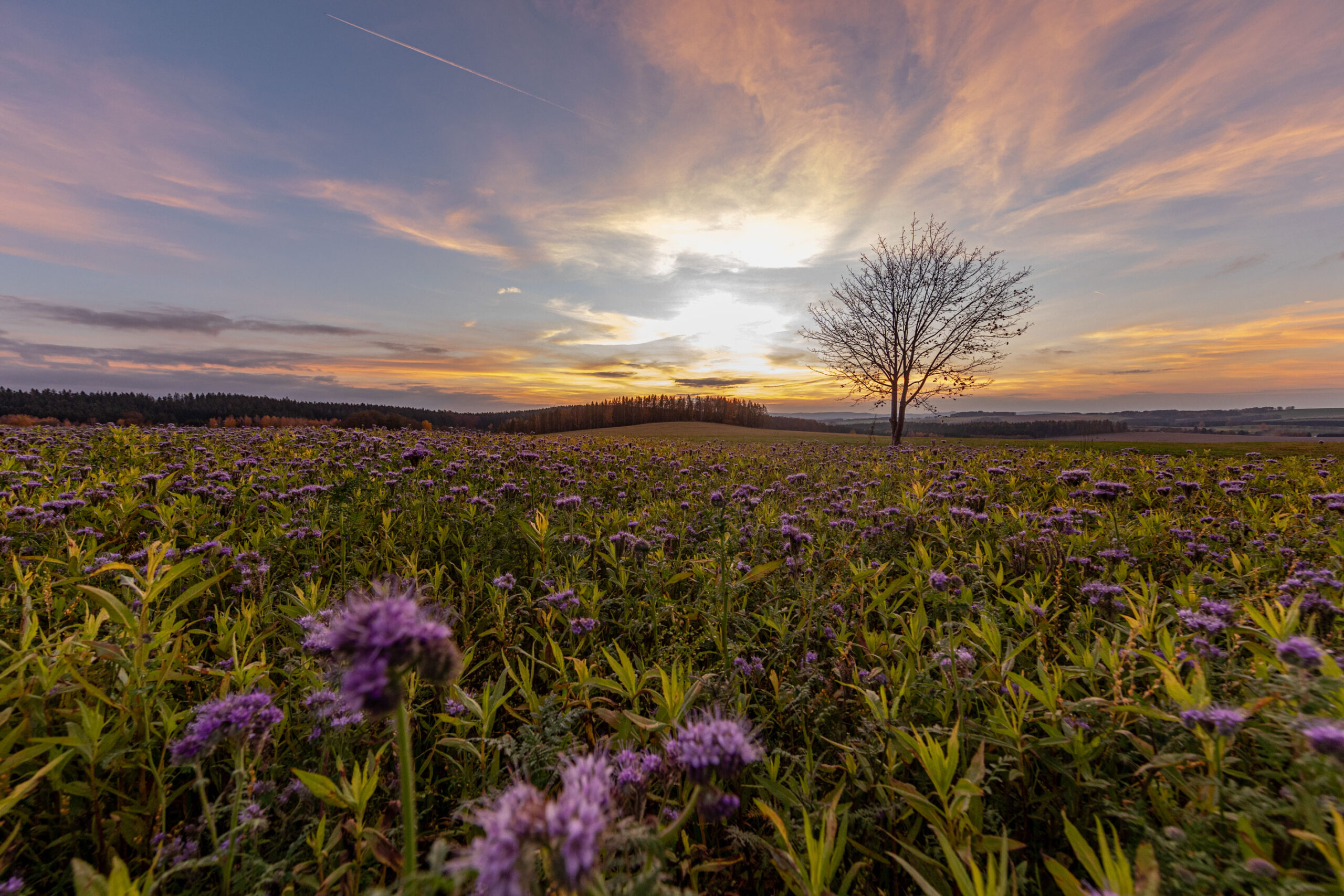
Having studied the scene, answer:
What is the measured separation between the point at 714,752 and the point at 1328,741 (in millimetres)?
1846

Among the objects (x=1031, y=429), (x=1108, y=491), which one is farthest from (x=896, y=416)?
(x=1108, y=491)

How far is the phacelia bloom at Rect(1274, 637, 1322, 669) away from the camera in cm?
189

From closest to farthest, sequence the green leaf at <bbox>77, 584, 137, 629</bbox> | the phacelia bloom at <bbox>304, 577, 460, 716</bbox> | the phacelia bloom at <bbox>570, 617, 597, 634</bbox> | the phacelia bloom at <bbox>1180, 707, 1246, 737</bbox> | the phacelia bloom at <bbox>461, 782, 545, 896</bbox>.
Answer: the phacelia bloom at <bbox>461, 782, 545, 896</bbox>, the phacelia bloom at <bbox>304, 577, 460, 716</bbox>, the phacelia bloom at <bbox>1180, 707, 1246, 737</bbox>, the green leaf at <bbox>77, 584, 137, 629</bbox>, the phacelia bloom at <bbox>570, 617, 597, 634</bbox>

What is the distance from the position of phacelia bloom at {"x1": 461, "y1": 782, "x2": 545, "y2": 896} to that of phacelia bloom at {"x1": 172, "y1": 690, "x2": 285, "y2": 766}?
Answer: 140 cm

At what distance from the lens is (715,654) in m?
3.70

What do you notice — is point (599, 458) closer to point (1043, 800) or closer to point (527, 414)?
point (1043, 800)

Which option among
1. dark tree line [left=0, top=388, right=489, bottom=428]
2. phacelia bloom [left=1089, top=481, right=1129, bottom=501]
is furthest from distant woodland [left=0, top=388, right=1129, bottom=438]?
phacelia bloom [left=1089, top=481, right=1129, bottom=501]

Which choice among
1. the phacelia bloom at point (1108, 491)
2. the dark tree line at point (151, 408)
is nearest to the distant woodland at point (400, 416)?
the dark tree line at point (151, 408)

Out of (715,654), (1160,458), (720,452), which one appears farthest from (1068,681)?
(1160,458)

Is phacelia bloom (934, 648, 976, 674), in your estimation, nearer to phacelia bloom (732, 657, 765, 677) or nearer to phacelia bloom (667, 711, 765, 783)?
phacelia bloom (732, 657, 765, 677)

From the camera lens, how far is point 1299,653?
189 centimetres

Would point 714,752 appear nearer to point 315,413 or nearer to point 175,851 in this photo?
point 175,851

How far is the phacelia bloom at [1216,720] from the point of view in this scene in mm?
1802

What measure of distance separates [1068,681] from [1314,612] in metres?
1.57
